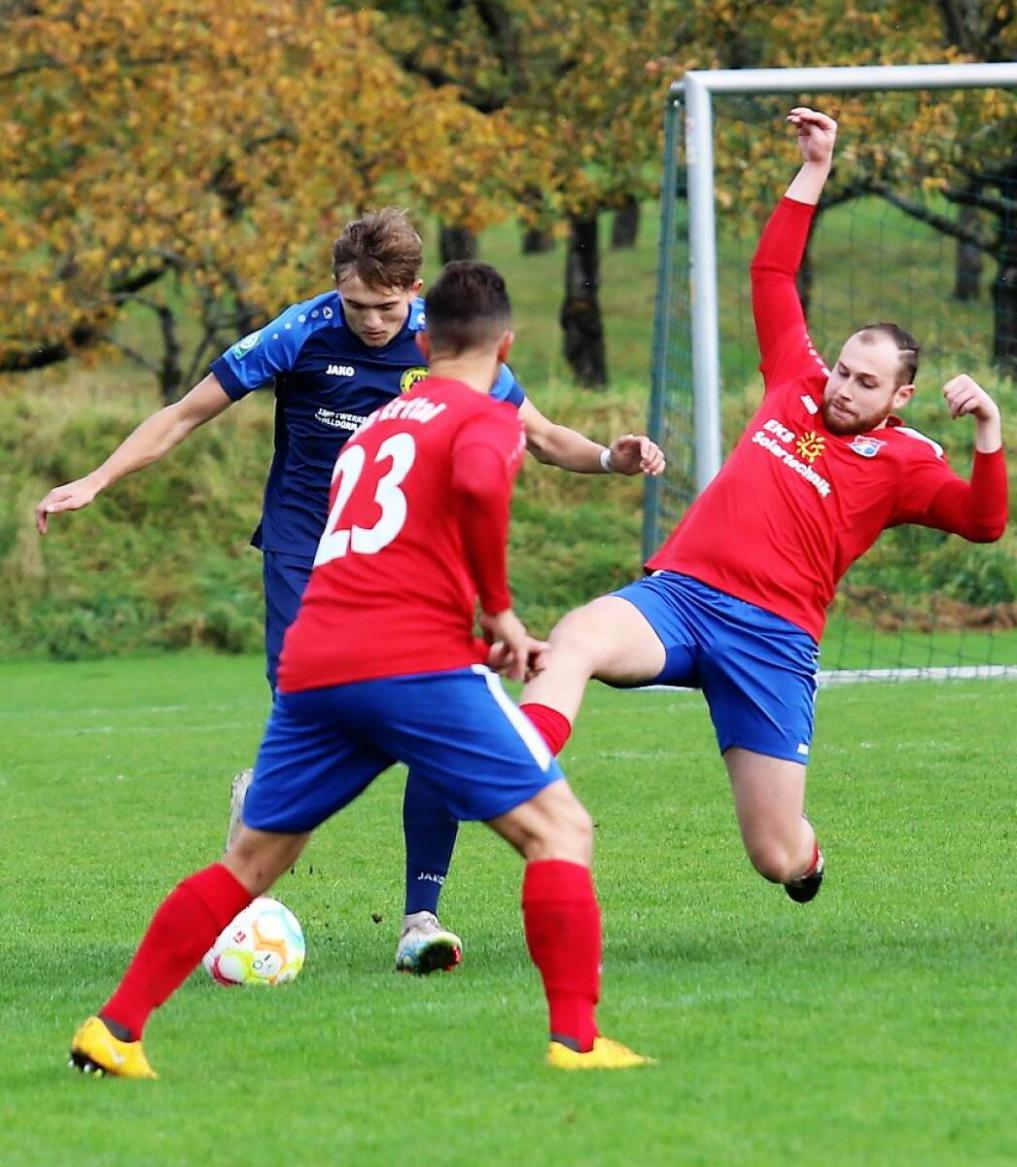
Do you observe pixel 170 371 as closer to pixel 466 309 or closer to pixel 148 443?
pixel 148 443

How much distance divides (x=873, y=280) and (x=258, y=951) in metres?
19.0

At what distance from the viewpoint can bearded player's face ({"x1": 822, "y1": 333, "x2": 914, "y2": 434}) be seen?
6551mm

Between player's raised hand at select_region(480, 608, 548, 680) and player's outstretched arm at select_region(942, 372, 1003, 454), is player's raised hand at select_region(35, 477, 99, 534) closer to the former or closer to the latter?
player's raised hand at select_region(480, 608, 548, 680)

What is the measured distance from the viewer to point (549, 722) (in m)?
5.77

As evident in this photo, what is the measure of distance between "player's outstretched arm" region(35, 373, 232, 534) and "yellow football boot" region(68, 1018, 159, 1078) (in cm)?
163

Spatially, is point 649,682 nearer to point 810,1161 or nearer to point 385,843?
point 810,1161

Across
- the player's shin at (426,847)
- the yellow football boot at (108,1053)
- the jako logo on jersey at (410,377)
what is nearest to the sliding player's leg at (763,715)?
the player's shin at (426,847)

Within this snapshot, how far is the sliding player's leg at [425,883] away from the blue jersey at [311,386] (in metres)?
0.91

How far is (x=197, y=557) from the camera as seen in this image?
2008 cm

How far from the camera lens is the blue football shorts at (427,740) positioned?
481cm

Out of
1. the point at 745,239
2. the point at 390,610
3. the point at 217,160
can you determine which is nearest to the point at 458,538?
the point at 390,610

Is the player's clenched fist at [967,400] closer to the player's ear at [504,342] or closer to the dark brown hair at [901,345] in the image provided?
the dark brown hair at [901,345]

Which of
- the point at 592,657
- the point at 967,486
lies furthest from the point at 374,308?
the point at 967,486

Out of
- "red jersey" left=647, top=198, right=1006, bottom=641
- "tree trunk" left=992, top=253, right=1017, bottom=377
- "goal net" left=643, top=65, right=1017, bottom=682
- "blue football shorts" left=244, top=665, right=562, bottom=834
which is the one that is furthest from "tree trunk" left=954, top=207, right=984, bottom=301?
"blue football shorts" left=244, top=665, right=562, bottom=834
